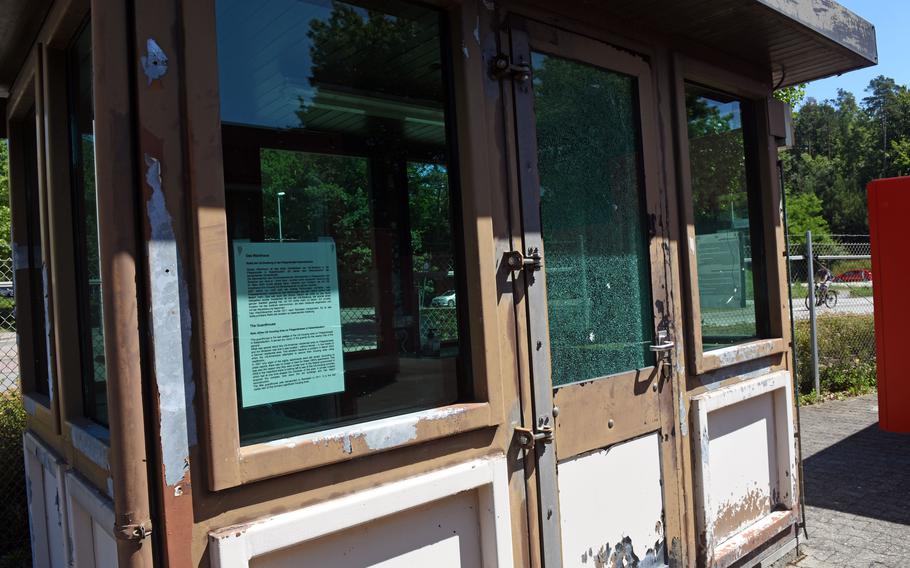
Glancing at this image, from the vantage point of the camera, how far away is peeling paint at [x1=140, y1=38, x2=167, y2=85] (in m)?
1.80

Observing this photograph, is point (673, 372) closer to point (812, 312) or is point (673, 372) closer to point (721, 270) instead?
point (721, 270)

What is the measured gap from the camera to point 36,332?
341 centimetres

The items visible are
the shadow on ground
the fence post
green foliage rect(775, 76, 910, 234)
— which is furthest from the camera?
green foliage rect(775, 76, 910, 234)

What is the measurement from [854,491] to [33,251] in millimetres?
5588

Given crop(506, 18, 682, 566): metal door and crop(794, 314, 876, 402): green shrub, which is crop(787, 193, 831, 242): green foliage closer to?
crop(794, 314, 876, 402): green shrub

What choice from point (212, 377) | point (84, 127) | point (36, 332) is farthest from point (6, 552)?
point (212, 377)

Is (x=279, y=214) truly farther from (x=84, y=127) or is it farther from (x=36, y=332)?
(x=36, y=332)

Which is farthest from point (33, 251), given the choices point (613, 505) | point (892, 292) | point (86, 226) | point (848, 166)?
point (848, 166)

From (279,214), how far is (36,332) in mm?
2025

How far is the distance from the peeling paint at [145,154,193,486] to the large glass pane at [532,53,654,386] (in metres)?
1.47

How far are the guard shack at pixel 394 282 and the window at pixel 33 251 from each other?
2 centimetres

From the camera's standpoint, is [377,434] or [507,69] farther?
[507,69]

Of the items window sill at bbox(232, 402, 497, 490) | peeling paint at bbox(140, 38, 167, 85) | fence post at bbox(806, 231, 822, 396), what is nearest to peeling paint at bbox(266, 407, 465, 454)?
window sill at bbox(232, 402, 497, 490)

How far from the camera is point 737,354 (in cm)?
367
